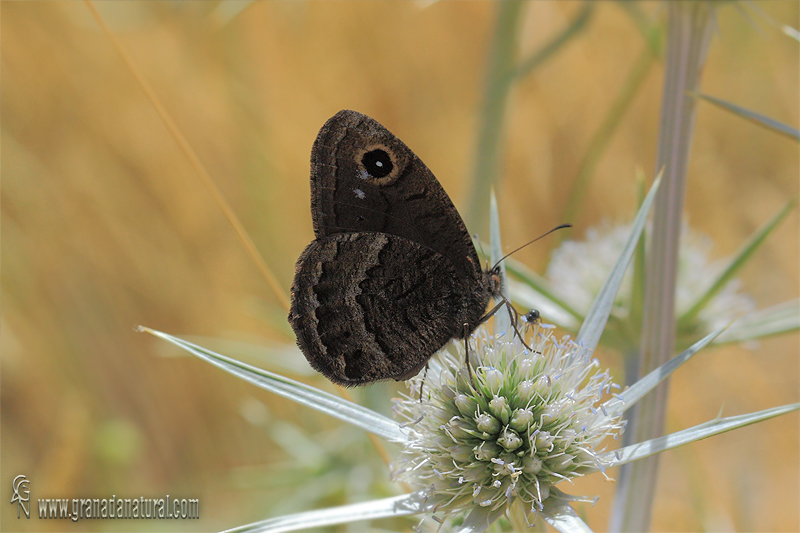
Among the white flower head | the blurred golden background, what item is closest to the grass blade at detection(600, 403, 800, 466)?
the white flower head

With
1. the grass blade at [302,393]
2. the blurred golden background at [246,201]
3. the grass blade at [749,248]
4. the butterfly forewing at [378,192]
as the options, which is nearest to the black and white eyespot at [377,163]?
the butterfly forewing at [378,192]

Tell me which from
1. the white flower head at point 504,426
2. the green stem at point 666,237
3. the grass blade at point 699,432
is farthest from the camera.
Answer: the green stem at point 666,237

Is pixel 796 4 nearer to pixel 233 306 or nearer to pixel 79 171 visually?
pixel 233 306

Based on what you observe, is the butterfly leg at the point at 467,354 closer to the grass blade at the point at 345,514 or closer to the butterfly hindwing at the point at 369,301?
the butterfly hindwing at the point at 369,301

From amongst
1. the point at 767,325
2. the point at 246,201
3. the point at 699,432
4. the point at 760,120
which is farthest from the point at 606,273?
the point at 246,201

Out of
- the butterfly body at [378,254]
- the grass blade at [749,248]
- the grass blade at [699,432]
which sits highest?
the butterfly body at [378,254]

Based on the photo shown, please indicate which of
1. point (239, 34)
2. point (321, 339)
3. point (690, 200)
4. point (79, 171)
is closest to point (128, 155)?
point (79, 171)

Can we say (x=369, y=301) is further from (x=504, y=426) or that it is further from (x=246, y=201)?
(x=246, y=201)
